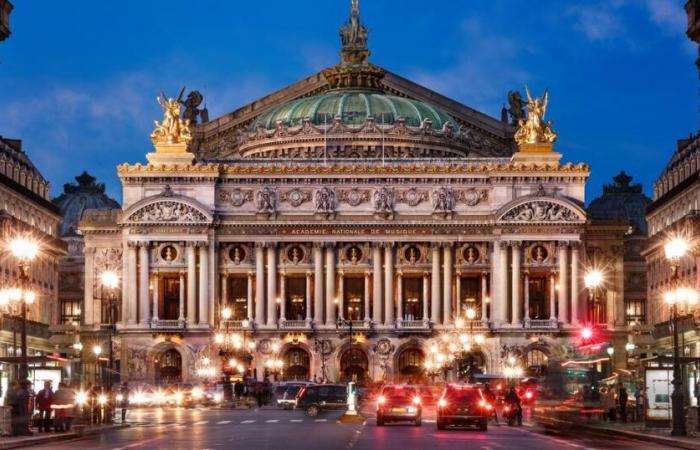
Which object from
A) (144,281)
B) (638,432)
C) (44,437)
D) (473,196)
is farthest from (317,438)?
(473,196)

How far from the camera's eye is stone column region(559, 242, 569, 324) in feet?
540

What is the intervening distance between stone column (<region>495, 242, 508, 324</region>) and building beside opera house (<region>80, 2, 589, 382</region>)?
151mm

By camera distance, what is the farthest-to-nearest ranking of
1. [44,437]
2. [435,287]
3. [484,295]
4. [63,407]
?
[484,295] < [435,287] < [63,407] < [44,437]

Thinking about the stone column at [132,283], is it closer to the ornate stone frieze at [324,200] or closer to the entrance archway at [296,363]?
the entrance archway at [296,363]

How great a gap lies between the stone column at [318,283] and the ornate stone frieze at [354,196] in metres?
5.07

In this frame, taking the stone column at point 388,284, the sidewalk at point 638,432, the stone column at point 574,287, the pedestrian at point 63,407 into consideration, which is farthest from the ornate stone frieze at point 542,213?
the pedestrian at point 63,407

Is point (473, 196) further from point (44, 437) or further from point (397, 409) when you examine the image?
point (44, 437)

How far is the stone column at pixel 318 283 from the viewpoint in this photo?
548 ft

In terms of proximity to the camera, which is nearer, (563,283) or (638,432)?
(638,432)

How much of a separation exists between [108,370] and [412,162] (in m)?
80.4

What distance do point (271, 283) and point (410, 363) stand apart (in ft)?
51.0

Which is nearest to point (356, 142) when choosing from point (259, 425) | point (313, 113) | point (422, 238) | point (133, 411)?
point (313, 113)

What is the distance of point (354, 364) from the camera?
167 meters

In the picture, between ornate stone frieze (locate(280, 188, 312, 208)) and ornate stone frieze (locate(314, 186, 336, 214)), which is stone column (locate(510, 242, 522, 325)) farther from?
ornate stone frieze (locate(280, 188, 312, 208))
